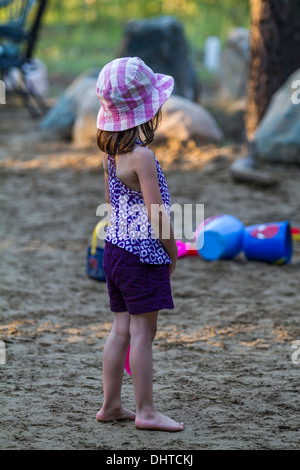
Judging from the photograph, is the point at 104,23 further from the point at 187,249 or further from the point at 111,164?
the point at 111,164

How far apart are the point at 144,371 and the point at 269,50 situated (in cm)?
559

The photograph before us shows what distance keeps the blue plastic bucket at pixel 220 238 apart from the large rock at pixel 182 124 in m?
3.16

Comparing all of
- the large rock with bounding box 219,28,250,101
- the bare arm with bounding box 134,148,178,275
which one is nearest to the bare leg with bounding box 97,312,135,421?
the bare arm with bounding box 134,148,178,275

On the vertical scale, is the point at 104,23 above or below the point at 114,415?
above

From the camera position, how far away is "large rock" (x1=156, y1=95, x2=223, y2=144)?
7.82m

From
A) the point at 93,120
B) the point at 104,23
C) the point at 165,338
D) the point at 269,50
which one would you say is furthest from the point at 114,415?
the point at 104,23

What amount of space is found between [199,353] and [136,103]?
134 centimetres

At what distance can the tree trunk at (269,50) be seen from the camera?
726cm

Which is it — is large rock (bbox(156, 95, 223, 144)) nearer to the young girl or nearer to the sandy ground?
the sandy ground

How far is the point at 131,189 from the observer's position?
8.06ft

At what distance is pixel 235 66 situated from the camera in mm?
11258

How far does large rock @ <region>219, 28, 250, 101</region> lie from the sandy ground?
4.64m

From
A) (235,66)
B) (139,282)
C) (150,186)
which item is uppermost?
(150,186)

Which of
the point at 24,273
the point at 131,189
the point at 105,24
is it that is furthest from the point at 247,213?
the point at 105,24
